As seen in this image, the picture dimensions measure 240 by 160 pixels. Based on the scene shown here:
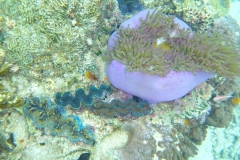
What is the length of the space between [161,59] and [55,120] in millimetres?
1974

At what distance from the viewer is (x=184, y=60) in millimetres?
2992

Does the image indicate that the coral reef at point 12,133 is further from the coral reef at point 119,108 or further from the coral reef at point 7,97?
the coral reef at point 119,108

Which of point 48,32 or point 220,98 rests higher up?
point 48,32

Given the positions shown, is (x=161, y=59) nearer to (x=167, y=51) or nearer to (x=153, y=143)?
(x=167, y=51)

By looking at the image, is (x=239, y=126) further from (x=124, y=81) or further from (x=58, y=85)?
(x=58, y=85)

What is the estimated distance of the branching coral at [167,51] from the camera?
2.89m

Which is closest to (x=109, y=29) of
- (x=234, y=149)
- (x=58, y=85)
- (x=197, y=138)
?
(x=58, y=85)

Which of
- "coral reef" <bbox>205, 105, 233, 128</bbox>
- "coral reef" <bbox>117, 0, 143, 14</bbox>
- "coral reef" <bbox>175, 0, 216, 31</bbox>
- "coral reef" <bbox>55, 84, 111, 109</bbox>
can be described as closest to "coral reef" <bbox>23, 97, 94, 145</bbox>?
"coral reef" <bbox>55, 84, 111, 109</bbox>

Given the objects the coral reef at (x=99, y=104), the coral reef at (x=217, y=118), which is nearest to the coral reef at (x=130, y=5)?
the coral reef at (x=99, y=104)

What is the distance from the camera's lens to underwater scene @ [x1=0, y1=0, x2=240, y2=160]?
9.78 feet

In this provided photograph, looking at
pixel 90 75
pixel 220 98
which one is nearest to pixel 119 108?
pixel 90 75

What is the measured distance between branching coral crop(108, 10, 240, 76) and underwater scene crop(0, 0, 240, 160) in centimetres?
2

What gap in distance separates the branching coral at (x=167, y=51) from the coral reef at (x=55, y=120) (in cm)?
127

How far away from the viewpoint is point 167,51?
10.3 ft
